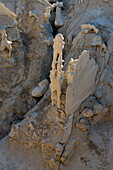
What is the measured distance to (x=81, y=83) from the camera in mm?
7887

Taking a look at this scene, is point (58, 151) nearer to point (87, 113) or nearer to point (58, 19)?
point (87, 113)

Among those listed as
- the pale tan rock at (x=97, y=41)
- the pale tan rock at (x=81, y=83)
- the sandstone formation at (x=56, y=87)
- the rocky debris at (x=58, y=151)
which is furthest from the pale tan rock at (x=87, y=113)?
the pale tan rock at (x=97, y=41)

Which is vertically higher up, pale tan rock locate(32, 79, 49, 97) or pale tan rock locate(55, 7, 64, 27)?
pale tan rock locate(55, 7, 64, 27)

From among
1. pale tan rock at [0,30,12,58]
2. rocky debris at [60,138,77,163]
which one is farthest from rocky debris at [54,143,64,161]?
pale tan rock at [0,30,12,58]

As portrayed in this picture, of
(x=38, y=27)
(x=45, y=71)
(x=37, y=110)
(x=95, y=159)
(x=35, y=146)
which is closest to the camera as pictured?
(x=95, y=159)

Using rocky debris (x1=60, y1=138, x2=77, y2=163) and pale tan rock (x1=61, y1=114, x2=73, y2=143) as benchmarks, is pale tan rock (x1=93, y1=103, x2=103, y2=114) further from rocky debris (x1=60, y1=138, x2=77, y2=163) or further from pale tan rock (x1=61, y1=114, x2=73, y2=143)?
rocky debris (x1=60, y1=138, x2=77, y2=163)

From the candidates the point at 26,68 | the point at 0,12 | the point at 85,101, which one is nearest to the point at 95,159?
the point at 85,101

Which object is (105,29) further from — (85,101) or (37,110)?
(37,110)

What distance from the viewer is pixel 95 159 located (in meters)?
7.57

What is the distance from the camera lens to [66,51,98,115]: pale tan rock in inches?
292

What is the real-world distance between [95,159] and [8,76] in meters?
6.03

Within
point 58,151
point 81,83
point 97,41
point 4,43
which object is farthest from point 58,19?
point 58,151

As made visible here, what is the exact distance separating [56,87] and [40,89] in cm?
222

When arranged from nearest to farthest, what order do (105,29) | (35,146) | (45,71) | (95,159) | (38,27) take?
(95,159)
(35,146)
(105,29)
(45,71)
(38,27)
